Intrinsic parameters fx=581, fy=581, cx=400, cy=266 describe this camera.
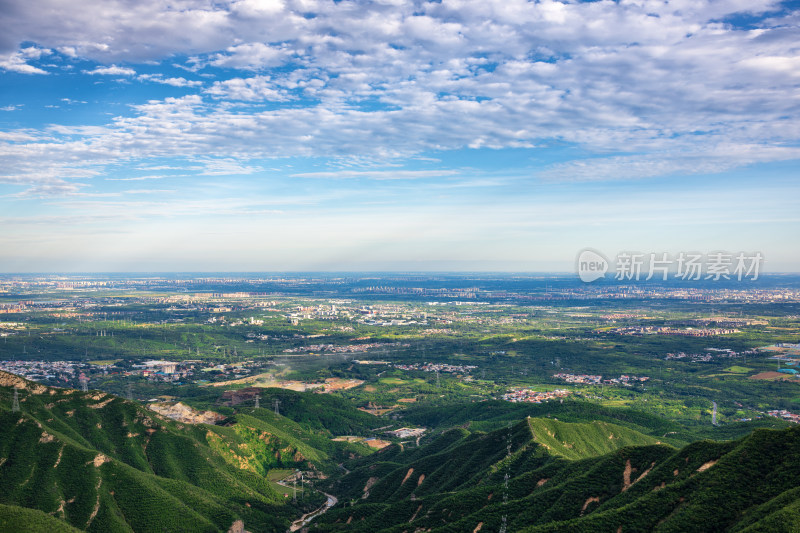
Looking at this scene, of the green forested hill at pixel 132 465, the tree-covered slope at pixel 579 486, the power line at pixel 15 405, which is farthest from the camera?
the power line at pixel 15 405

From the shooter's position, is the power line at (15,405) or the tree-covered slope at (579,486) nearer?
the tree-covered slope at (579,486)

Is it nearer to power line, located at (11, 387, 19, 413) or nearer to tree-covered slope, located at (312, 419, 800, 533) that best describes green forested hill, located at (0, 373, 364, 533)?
power line, located at (11, 387, 19, 413)

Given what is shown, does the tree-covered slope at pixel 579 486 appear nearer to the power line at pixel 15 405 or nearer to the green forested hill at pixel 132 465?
the green forested hill at pixel 132 465

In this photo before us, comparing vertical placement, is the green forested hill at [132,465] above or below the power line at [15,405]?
below

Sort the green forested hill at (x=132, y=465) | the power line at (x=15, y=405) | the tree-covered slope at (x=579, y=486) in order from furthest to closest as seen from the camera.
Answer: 1. the power line at (x=15, y=405)
2. the green forested hill at (x=132, y=465)
3. the tree-covered slope at (x=579, y=486)

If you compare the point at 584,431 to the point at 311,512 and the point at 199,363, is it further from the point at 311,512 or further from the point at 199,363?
the point at 199,363

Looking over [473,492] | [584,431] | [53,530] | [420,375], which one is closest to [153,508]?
[53,530]

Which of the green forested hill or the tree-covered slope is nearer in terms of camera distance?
the tree-covered slope

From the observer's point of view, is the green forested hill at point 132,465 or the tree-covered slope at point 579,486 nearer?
the tree-covered slope at point 579,486

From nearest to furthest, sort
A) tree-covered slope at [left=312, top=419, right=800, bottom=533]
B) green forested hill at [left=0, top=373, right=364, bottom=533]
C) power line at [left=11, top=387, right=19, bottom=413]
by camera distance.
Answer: tree-covered slope at [left=312, top=419, right=800, bottom=533] < green forested hill at [left=0, top=373, right=364, bottom=533] < power line at [left=11, top=387, right=19, bottom=413]

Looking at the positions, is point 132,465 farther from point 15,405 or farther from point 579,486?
point 579,486

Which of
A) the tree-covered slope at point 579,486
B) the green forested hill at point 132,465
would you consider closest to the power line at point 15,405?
the green forested hill at point 132,465

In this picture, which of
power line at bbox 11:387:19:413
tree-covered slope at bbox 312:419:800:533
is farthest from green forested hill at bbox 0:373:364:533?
tree-covered slope at bbox 312:419:800:533
